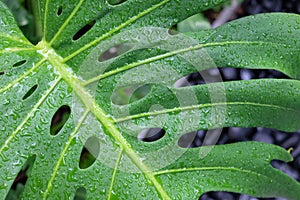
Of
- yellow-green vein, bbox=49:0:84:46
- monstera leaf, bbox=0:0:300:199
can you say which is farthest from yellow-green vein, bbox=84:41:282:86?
yellow-green vein, bbox=49:0:84:46

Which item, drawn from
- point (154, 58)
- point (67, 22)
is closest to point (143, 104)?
point (154, 58)

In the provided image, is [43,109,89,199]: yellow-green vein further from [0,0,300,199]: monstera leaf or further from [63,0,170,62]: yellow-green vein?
[63,0,170,62]: yellow-green vein

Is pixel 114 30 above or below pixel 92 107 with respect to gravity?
above

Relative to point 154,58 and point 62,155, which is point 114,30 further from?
point 62,155

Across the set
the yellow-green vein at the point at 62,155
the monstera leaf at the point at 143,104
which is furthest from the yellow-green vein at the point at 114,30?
the yellow-green vein at the point at 62,155

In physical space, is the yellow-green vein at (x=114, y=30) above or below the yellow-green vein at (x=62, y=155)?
above

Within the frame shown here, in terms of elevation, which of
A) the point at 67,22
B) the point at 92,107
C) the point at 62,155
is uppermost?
the point at 67,22

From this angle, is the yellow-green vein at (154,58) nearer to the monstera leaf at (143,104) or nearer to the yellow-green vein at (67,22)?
the monstera leaf at (143,104)

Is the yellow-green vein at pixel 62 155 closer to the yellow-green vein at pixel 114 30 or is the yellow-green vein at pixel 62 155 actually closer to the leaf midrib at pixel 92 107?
the leaf midrib at pixel 92 107
